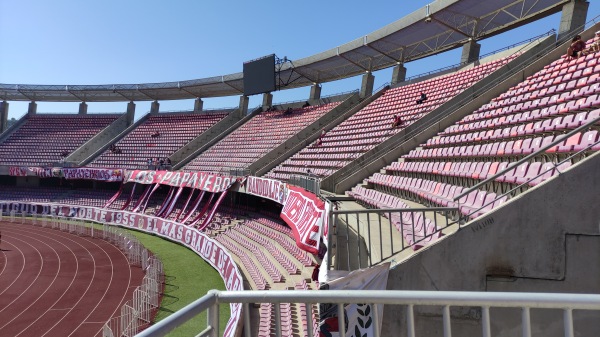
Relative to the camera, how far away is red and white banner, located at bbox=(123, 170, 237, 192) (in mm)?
22031

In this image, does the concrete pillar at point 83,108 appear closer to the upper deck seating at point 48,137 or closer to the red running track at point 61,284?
the upper deck seating at point 48,137

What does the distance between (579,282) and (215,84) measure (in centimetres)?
3524

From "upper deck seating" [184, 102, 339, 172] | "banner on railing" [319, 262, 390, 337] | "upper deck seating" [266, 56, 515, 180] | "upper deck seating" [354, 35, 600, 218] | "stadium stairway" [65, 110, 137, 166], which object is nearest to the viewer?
"banner on railing" [319, 262, 390, 337]

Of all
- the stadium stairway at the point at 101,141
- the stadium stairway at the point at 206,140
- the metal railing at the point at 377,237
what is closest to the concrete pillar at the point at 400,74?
the stadium stairway at the point at 206,140

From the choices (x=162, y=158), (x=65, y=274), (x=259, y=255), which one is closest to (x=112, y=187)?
(x=162, y=158)

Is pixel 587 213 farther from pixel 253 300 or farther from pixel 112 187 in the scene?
pixel 112 187

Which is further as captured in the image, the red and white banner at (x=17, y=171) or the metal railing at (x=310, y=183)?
the red and white banner at (x=17, y=171)

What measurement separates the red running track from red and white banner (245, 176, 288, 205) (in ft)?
20.9

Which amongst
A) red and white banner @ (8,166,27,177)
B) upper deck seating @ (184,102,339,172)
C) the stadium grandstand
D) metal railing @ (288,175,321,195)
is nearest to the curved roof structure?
the stadium grandstand

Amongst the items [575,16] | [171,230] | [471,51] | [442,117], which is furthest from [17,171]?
[575,16]

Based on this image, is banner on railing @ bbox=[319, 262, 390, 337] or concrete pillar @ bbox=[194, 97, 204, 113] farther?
concrete pillar @ bbox=[194, 97, 204, 113]

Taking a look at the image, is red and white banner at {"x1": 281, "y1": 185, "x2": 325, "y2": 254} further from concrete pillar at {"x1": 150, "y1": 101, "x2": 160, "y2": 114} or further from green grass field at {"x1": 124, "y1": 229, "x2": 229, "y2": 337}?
concrete pillar at {"x1": 150, "y1": 101, "x2": 160, "y2": 114}

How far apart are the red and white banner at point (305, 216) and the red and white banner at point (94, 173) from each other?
23436 mm

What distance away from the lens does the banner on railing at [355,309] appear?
13.6 feet
